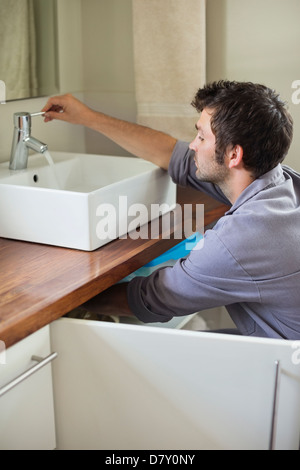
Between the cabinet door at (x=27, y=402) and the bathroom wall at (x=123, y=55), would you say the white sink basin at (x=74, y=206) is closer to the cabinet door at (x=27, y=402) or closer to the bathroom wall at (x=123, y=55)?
the bathroom wall at (x=123, y=55)

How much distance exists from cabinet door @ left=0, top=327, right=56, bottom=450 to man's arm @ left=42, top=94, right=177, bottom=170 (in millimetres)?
801

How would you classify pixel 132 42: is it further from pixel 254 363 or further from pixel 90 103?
pixel 254 363

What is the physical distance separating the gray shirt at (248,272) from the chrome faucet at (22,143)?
1.79 feet

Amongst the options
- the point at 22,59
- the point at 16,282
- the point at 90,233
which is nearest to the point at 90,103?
the point at 22,59

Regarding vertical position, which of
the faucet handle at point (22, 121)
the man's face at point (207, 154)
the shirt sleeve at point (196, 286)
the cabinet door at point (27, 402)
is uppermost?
the faucet handle at point (22, 121)

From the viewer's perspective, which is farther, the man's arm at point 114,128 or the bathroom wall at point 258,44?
the bathroom wall at point 258,44

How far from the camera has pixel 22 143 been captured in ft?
6.18

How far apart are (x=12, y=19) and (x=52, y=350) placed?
1.11 metres

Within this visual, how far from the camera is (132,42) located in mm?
2330

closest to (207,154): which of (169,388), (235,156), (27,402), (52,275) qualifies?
(235,156)

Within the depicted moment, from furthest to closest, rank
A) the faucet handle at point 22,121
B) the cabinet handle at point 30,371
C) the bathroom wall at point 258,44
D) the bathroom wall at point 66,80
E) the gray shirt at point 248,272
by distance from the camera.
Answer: the bathroom wall at point 66,80, the bathroom wall at point 258,44, the faucet handle at point 22,121, the gray shirt at point 248,272, the cabinet handle at point 30,371

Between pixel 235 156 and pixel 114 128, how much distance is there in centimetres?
51

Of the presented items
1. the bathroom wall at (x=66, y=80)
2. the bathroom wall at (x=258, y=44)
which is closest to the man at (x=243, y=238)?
the bathroom wall at (x=258, y=44)

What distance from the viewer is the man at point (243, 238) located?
1.45 m
